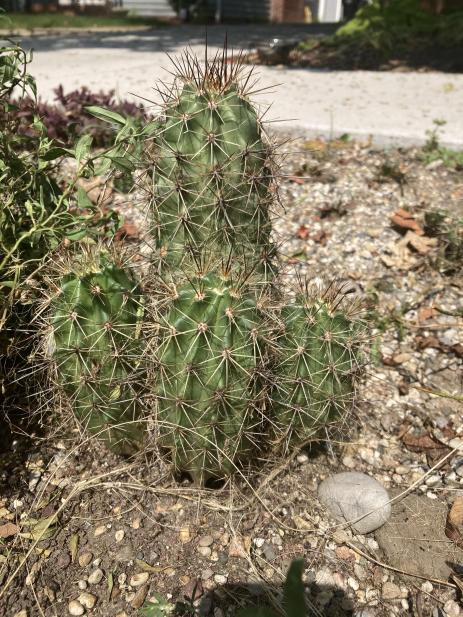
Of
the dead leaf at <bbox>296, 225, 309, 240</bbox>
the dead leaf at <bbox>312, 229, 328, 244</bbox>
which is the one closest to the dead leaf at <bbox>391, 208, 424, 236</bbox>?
the dead leaf at <bbox>312, 229, 328, 244</bbox>

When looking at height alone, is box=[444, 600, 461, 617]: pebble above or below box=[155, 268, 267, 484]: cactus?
below

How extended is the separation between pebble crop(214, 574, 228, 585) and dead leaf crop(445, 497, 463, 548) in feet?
2.65

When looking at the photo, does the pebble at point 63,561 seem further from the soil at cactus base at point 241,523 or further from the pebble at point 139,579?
the pebble at point 139,579

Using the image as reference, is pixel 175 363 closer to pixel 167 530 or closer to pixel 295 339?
pixel 295 339

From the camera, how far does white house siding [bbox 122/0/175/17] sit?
27.3 meters

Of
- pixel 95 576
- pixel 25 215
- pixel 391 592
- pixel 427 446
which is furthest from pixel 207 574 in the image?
pixel 25 215

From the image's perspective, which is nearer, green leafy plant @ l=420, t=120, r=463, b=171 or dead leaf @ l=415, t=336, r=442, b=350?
dead leaf @ l=415, t=336, r=442, b=350

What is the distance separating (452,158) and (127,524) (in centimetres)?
388

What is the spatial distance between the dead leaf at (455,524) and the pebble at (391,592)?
296mm

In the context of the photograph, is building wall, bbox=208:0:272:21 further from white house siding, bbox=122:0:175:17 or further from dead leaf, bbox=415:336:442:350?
dead leaf, bbox=415:336:442:350

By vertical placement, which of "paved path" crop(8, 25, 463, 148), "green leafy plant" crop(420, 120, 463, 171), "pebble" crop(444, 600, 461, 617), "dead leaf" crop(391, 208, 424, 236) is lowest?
"pebble" crop(444, 600, 461, 617)

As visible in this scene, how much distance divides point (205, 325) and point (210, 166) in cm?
61

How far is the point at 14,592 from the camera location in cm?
193

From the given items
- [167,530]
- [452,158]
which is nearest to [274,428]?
[167,530]
